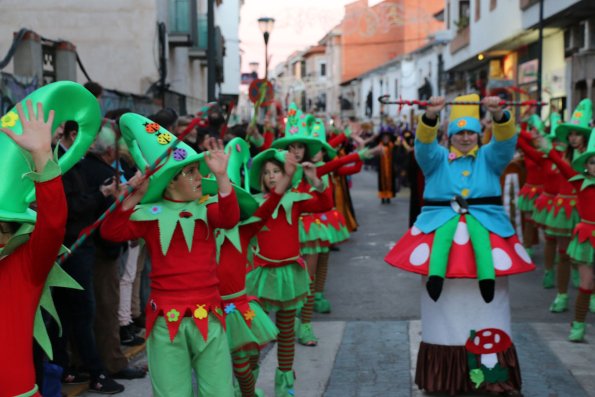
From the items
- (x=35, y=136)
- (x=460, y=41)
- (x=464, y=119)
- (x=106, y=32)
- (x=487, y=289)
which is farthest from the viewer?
(x=460, y=41)

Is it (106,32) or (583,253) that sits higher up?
(106,32)

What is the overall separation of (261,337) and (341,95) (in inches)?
2995

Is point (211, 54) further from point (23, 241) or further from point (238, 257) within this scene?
point (23, 241)

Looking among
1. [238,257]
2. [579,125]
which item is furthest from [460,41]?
[238,257]

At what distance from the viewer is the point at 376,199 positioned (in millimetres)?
23938

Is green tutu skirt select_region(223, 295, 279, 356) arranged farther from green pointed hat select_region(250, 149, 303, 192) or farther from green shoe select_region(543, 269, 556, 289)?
green shoe select_region(543, 269, 556, 289)

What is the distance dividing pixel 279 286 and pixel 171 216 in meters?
1.85

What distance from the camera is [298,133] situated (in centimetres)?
799

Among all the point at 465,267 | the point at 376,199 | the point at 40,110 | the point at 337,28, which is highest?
the point at 337,28

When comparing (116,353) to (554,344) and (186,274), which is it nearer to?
(186,274)

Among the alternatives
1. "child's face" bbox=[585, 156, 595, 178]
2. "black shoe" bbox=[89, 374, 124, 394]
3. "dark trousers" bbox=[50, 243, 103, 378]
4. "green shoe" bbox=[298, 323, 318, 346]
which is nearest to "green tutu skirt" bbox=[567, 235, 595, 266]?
"child's face" bbox=[585, 156, 595, 178]

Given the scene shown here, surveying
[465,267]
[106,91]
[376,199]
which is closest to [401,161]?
[376,199]

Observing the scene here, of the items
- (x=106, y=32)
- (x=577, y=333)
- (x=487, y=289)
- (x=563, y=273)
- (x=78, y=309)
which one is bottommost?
(x=577, y=333)

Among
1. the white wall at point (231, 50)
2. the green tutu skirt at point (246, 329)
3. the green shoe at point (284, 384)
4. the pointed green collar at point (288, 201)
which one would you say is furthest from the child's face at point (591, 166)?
the white wall at point (231, 50)
